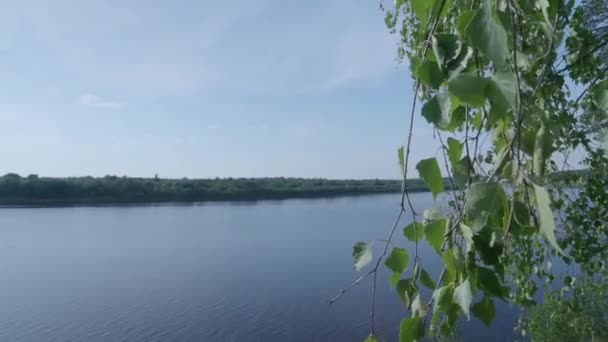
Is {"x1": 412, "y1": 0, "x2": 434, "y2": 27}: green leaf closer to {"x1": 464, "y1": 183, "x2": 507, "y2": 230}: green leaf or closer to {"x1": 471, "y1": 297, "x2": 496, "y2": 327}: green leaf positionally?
{"x1": 464, "y1": 183, "x2": 507, "y2": 230}: green leaf

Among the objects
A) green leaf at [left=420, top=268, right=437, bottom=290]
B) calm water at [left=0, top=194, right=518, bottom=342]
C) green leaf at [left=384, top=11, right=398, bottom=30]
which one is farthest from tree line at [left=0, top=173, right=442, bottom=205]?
green leaf at [left=420, top=268, right=437, bottom=290]

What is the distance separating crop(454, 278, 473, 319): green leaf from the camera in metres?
0.36

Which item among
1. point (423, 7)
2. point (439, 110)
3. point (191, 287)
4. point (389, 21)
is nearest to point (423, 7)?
point (423, 7)

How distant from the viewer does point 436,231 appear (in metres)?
0.45

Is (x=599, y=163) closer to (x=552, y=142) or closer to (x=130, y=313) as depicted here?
(x=552, y=142)

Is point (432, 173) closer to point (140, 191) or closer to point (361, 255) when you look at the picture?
point (361, 255)

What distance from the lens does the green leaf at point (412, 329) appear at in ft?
1.40

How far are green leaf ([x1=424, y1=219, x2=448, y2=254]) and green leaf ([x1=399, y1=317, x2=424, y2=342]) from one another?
0.07 metres

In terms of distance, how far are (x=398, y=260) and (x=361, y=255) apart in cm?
4

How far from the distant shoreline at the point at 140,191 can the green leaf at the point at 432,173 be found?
37.8 m

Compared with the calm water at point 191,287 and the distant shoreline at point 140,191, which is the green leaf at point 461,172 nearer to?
the calm water at point 191,287

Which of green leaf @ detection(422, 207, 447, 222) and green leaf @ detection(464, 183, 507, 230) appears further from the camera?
green leaf @ detection(422, 207, 447, 222)

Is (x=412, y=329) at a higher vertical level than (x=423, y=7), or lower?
lower

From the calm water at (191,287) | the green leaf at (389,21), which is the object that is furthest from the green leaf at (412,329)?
the calm water at (191,287)
